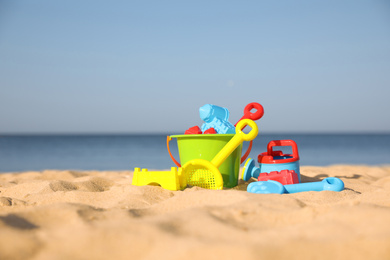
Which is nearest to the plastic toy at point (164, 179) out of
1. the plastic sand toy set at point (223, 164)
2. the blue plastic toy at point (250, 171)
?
the plastic sand toy set at point (223, 164)

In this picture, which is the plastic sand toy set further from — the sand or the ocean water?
the ocean water

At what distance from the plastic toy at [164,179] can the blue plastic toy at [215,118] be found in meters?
0.50

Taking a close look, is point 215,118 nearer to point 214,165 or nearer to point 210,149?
point 210,149

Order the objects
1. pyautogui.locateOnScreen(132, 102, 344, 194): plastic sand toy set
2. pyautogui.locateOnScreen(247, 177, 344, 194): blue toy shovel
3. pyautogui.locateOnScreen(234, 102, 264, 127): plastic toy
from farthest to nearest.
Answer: pyautogui.locateOnScreen(234, 102, 264, 127): plastic toy
pyautogui.locateOnScreen(132, 102, 344, 194): plastic sand toy set
pyautogui.locateOnScreen(247, 177, 344, 194): blue toy shovel

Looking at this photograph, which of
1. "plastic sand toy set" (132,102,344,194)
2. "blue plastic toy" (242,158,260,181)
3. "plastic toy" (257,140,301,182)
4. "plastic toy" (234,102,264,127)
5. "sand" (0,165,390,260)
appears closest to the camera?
"sand" (0,165,390,260)

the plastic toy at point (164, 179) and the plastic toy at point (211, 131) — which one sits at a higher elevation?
the plastic toy at point (211, 131)

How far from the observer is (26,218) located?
124cm

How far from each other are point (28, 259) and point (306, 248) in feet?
2.65

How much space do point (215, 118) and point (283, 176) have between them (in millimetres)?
684

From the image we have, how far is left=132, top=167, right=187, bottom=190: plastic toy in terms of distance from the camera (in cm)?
216

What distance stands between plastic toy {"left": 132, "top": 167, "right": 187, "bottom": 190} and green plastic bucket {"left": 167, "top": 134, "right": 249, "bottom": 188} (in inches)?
10.3

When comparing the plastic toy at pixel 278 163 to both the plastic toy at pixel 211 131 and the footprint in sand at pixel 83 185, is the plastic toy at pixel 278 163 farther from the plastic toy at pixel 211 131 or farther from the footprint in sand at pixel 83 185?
the footprint in sand at pixel 83 185

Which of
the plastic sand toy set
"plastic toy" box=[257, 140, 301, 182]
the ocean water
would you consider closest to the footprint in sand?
the plastic sand toy set

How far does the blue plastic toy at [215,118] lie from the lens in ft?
8.13
